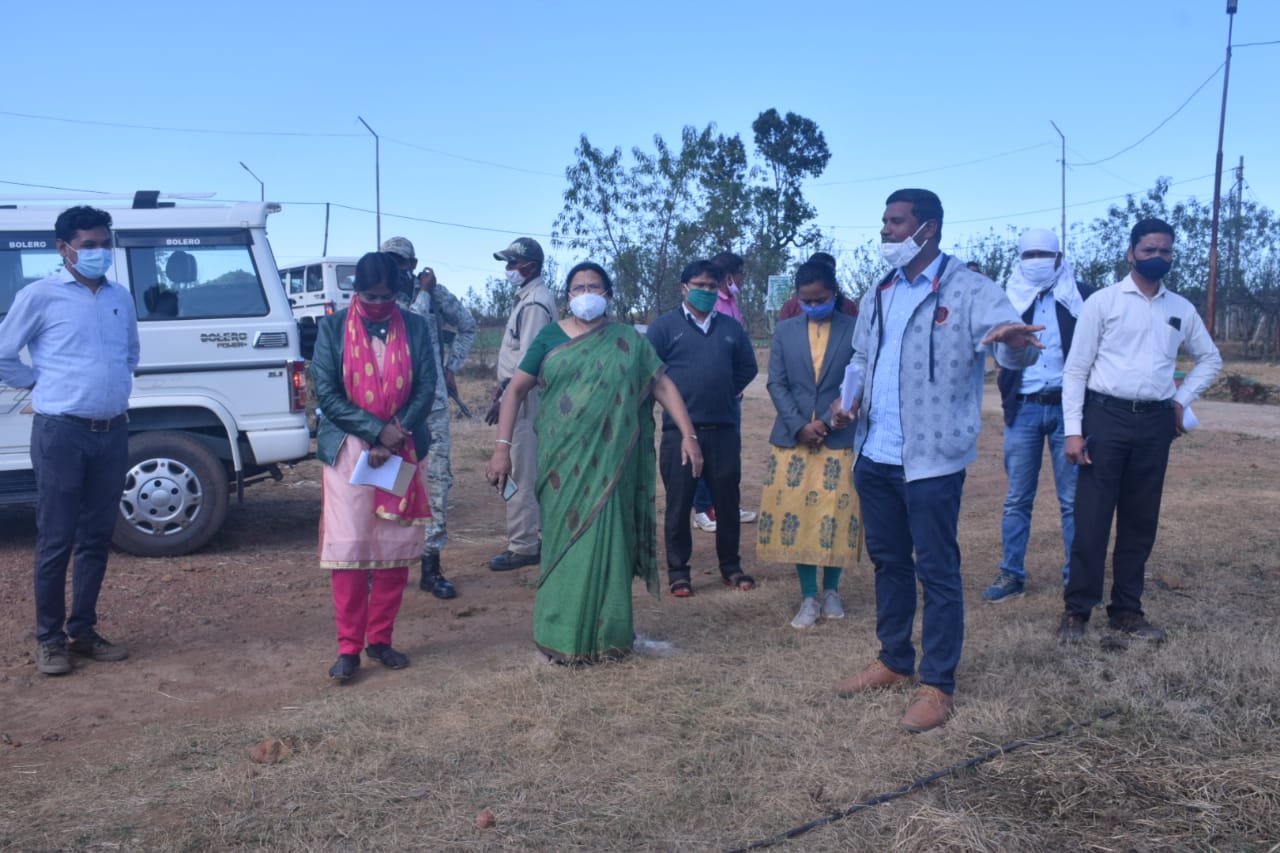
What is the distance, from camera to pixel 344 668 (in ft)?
15.4

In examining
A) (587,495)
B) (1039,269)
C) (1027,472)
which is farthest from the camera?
(1027,472)

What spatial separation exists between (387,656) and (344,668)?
228 millimetres

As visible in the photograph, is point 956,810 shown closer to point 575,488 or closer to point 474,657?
point 575,488

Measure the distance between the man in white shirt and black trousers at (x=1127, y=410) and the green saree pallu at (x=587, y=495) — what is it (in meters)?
1.95

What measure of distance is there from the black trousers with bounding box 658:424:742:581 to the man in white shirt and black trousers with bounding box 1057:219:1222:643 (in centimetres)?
185

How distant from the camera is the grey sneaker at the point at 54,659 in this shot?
4773 mm

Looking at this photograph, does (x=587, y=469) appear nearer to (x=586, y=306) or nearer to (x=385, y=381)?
(x=586, y=306)

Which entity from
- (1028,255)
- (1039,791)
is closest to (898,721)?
(1039,791)

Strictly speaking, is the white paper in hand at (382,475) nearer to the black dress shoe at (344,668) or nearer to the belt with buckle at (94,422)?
the black dress shoe at (344,668)

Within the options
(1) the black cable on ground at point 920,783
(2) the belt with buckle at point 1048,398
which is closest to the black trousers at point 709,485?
(2) the belt with buckle at point 1048,398

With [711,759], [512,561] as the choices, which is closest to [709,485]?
[512,561]

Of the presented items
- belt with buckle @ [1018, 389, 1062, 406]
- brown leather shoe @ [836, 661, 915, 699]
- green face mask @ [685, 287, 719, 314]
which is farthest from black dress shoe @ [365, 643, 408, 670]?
belt with buckle @ [1018, 389, 1062, 406]

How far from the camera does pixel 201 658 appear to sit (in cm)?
508

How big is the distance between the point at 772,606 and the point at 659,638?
0.84m
